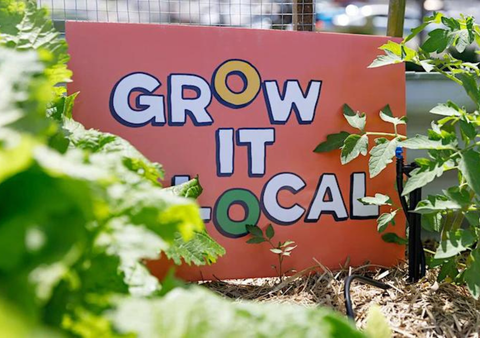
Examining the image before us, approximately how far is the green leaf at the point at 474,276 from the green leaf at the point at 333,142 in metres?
0.46

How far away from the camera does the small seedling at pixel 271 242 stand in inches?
58.8

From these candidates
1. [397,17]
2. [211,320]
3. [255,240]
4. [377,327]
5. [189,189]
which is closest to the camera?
[211,320]

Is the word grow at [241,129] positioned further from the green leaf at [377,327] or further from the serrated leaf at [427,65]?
the green leaf at [377,327]

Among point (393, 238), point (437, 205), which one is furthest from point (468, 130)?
point (393, 238)

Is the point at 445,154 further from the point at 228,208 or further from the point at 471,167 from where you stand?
the point at 228,208

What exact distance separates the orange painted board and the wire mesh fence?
0.45 metres

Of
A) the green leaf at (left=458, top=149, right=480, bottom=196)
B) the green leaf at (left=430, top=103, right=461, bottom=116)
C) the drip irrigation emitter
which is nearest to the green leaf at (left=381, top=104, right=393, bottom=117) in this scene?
the drip irrigation emitter

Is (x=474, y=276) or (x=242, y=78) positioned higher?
(x=242, y=78)

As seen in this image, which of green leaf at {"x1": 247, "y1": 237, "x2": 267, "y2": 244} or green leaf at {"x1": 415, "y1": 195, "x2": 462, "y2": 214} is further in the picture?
green leaf at {"x1": 247, "y1": 237, "x2": 267, "y2": 244}

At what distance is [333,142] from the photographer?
1.56 metres

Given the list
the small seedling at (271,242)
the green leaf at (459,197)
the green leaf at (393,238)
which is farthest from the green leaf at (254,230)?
the green leaf at (459,197)

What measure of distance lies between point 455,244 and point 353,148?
0.38 meters

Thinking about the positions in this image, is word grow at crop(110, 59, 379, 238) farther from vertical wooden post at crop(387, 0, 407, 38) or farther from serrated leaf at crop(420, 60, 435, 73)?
vertical wooden post at crop(387, 0, 407, 38)

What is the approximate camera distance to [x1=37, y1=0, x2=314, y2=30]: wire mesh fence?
1.89 meters
